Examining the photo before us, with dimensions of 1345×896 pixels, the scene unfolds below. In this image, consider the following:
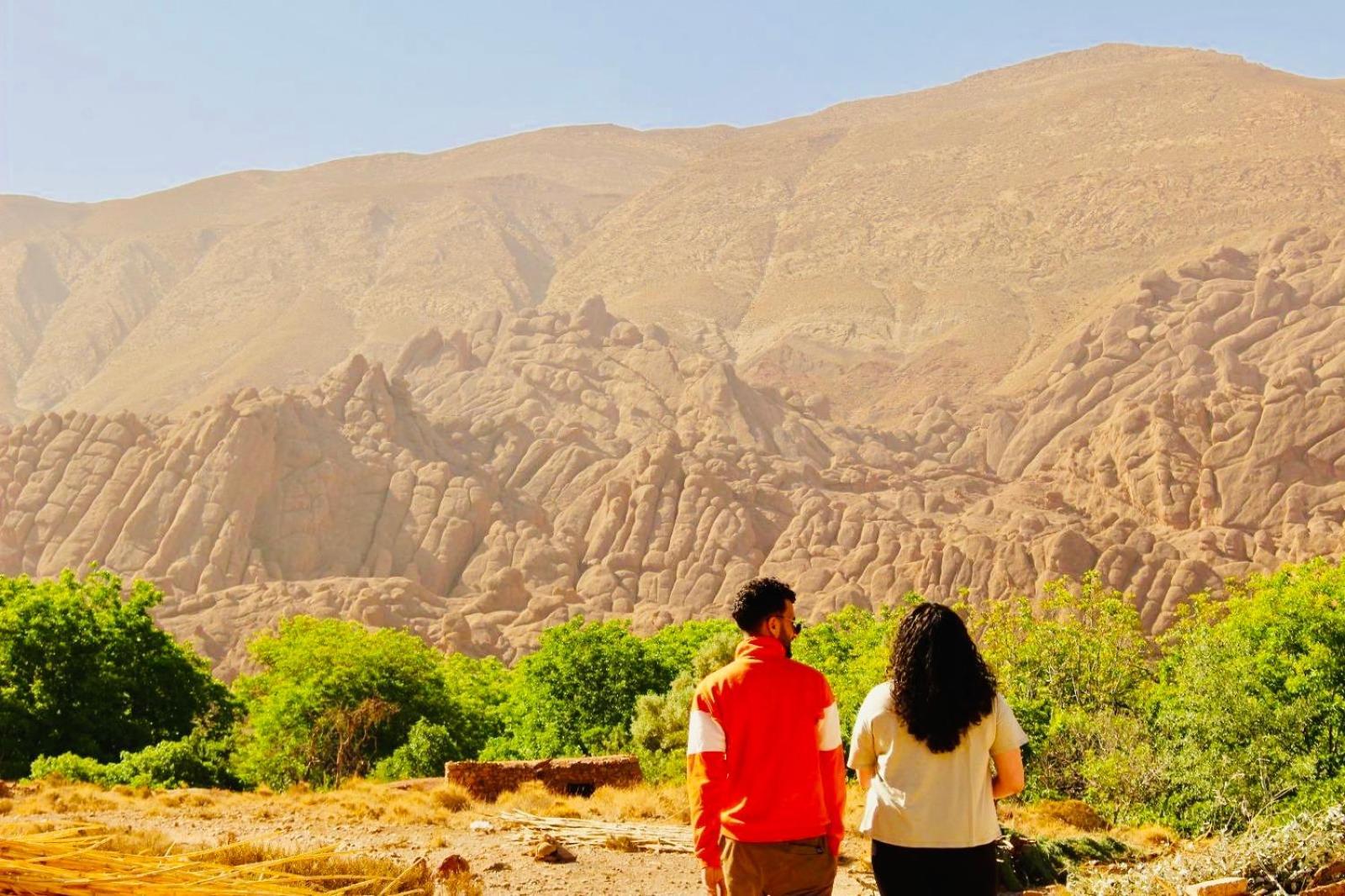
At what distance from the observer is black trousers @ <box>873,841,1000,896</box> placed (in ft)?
17.9

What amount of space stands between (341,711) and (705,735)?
35.0 m

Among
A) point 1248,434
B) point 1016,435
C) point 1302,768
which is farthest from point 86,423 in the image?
point 1302,768

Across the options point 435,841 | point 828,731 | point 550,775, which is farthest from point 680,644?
point 828,731

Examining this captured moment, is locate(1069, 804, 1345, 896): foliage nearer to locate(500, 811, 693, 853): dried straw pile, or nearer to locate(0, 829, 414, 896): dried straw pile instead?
locate(500, 811, 693, 853): dried straw pile

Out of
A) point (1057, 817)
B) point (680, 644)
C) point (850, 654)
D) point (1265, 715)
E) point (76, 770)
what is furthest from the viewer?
point (680, 644)

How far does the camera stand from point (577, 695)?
143 feet

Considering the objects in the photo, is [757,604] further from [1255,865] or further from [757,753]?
[1255,865]

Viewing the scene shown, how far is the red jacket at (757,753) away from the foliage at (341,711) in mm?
32054

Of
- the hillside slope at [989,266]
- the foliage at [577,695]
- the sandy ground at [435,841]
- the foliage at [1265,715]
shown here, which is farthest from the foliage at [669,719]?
the hillside slope at [989,266]

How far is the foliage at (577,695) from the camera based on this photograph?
41719 mm

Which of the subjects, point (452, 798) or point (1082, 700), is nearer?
point (452, 798)

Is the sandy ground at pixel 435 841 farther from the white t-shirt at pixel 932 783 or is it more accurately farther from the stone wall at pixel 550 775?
the white t-shirt at pixel 932 783

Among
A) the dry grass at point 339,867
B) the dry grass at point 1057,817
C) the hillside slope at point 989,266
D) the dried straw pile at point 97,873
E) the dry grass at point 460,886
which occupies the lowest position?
the dry grass at point 1057,817

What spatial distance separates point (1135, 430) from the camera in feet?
333
